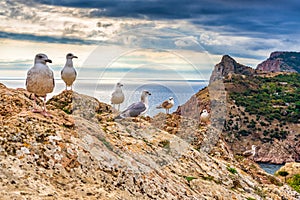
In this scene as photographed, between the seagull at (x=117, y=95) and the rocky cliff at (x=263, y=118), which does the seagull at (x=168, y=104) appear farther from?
the rocky cliff at (x=263, y=118)

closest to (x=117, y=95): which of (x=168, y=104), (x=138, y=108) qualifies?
(x=138, y=108)

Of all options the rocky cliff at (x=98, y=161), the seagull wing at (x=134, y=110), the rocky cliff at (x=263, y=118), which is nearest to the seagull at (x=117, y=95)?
the rocky cliff at (x=98, y=161)

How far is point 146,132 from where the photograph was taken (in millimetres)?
15391

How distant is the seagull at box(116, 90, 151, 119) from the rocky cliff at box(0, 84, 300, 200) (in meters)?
0.36

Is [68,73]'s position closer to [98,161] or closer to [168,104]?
[168,104]

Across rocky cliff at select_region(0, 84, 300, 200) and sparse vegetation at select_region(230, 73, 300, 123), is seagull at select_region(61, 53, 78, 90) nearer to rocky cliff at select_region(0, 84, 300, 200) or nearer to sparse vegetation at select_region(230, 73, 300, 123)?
rocky cliff at select_region(0, 84, 300, 200)

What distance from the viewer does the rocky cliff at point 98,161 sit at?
950 cm

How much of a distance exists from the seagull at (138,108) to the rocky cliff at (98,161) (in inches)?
14.3

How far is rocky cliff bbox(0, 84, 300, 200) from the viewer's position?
31.2ft

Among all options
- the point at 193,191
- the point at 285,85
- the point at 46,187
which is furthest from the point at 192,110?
the point at 285,85

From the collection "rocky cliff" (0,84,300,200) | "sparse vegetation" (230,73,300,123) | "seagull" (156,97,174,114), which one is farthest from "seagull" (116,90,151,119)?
"sparse vegetation" (230,73,300,123)

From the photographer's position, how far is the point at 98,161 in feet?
35.4

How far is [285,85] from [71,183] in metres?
175

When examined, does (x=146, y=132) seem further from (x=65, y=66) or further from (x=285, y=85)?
(x=285, y=85)
